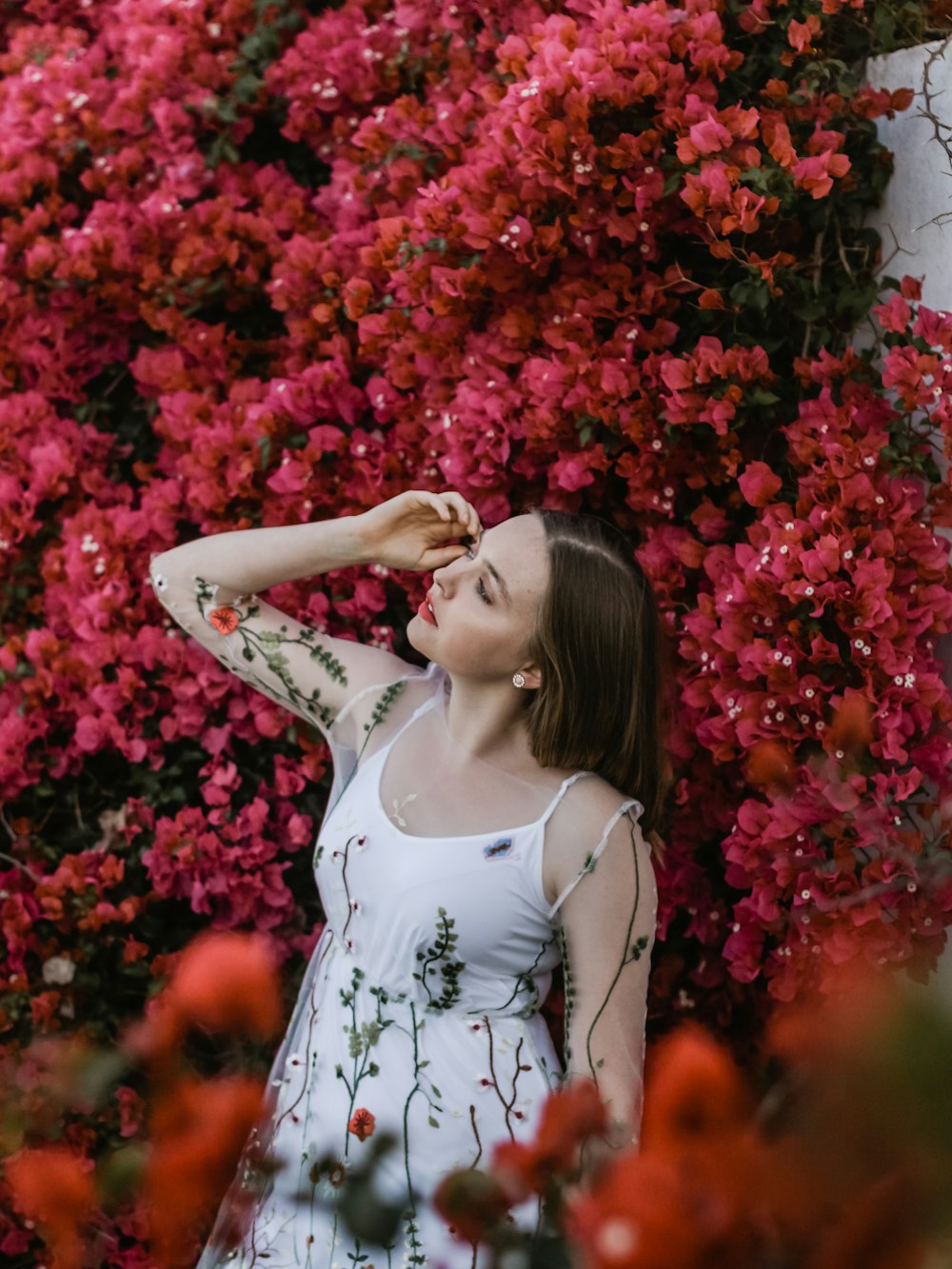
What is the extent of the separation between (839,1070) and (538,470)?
1893 mm

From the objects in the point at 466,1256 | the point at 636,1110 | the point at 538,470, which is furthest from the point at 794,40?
the point at 466,1256

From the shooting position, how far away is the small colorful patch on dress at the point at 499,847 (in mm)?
1750

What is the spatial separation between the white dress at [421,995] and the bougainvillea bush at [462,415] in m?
0.37

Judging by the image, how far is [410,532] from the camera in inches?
79.4

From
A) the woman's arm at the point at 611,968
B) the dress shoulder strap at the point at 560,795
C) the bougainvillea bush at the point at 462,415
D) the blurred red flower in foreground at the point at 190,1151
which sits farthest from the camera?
the bougainvillea bush at the point at 462,415

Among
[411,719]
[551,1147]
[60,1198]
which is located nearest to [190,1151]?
[60,1198]

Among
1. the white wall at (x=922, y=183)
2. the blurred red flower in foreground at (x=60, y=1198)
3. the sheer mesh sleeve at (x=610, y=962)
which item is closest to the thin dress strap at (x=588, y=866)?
the sheer mesh sleeve at (x=610, y=962)

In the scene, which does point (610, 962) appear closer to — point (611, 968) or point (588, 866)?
point (611, 968)

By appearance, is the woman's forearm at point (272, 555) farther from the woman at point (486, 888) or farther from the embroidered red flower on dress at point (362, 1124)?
the embroidered red flower on dress at point (362, 1124)

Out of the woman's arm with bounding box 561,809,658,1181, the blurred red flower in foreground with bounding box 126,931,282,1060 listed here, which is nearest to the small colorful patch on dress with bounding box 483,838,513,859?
the woman's arm with bounding box 561,809,658,1181

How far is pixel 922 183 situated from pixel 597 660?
0.99 metres

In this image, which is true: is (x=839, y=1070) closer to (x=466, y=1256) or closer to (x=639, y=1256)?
(x=639, y=1256)

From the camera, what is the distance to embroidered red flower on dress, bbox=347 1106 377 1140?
5.68ft

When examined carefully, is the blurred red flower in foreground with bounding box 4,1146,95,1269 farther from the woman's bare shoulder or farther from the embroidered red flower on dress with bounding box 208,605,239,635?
the embroidered red flower on dress with bounding box 208,605,239,635
